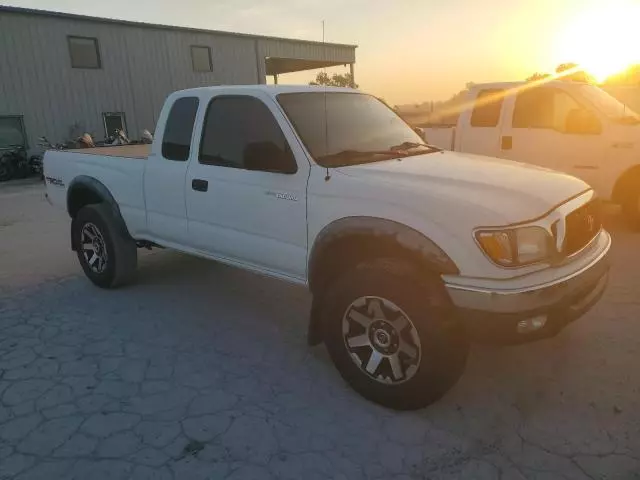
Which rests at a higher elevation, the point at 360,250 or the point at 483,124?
the point at 483,124

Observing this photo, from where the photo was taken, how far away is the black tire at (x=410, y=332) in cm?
261

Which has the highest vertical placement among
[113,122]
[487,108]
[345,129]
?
[113,122]

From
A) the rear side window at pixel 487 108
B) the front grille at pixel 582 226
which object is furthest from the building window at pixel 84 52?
the front grille at pixel 582 226

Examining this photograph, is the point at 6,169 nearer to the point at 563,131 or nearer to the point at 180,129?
the point at 180,129

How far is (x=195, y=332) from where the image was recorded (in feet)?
13.4

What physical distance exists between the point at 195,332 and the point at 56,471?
1672 millimetres

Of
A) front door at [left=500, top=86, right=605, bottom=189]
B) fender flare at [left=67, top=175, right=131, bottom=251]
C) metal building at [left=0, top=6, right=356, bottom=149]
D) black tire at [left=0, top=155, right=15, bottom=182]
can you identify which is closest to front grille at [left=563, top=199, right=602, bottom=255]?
front door at [left=500, top=86, right=605, bottom=189]

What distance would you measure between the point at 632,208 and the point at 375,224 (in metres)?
5.31

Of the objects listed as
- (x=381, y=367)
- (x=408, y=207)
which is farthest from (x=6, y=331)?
(x=408, y=207)

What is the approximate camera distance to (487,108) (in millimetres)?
7117

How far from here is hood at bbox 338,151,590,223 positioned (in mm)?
2625

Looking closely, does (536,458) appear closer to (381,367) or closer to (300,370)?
(381,367)

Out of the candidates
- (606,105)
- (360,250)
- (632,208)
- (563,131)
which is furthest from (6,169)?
(632,208)

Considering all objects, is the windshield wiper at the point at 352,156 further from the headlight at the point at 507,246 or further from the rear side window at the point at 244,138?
the headlight at the point at 507,246
